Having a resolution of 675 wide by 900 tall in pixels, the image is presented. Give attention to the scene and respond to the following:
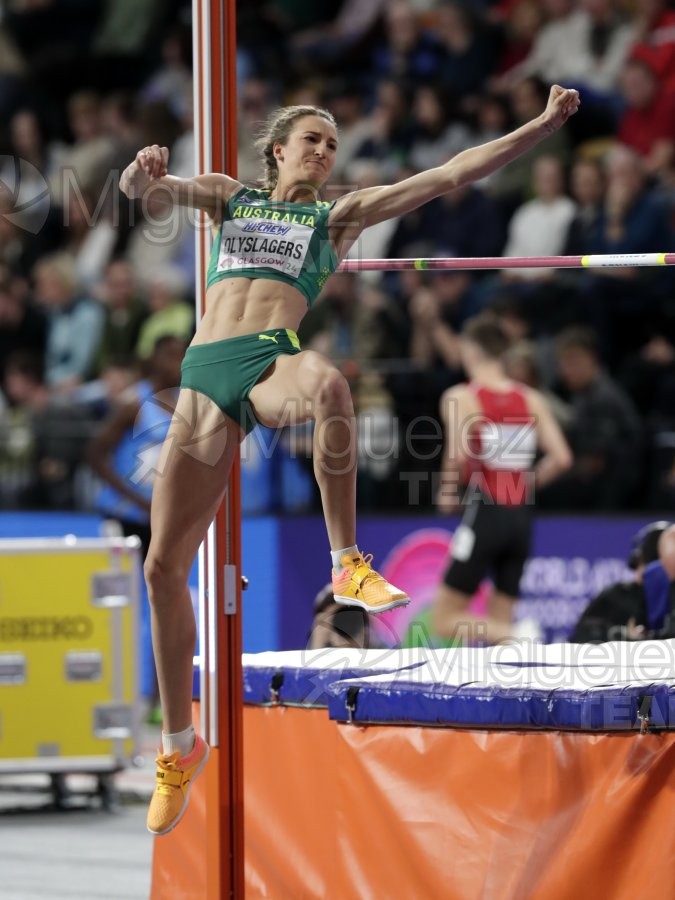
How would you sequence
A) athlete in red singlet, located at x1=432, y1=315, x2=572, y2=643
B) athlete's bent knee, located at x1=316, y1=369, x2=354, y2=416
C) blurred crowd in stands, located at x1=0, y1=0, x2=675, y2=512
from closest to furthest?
1. athlete's bent knee, located at x1=316, y1=369, x2=354, y2=416
2. athlete in red singlet, located at x1=432, y1=315, x2=572, y2=643
3. blurred crowd in stands, located at x1=0, y1=0, x2=675, y2=512

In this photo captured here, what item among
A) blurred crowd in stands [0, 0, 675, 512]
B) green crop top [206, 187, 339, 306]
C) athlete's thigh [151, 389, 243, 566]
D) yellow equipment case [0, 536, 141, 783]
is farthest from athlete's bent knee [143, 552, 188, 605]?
blurred crowd in stands [0, 0, 675, 512]

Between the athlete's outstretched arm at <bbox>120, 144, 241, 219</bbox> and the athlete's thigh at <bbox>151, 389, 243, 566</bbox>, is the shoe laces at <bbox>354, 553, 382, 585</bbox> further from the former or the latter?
the athlete's outstretched arm at <bbox>120, 144, 241, 219</bbox>

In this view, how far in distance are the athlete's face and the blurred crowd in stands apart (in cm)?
442

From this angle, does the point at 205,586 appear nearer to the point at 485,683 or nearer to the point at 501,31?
the point at 485,683

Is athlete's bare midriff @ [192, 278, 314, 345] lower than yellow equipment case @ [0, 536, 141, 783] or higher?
higher

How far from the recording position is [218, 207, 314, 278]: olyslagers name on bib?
13.4 ft

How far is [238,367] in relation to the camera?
3965 millimetres

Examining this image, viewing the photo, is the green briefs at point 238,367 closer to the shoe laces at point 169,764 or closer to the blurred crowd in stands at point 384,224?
the shoe laces at point 169,764

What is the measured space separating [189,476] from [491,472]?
4.35 meters

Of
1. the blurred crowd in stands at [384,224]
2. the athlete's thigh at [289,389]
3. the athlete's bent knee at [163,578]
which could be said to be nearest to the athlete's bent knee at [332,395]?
the athlete's thigh at [289,389]

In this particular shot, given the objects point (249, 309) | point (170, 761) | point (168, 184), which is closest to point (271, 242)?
point (249, 309)

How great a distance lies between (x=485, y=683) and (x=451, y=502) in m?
4.24

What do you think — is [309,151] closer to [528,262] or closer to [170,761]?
[528,262]

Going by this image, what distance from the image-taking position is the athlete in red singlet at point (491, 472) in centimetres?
797
